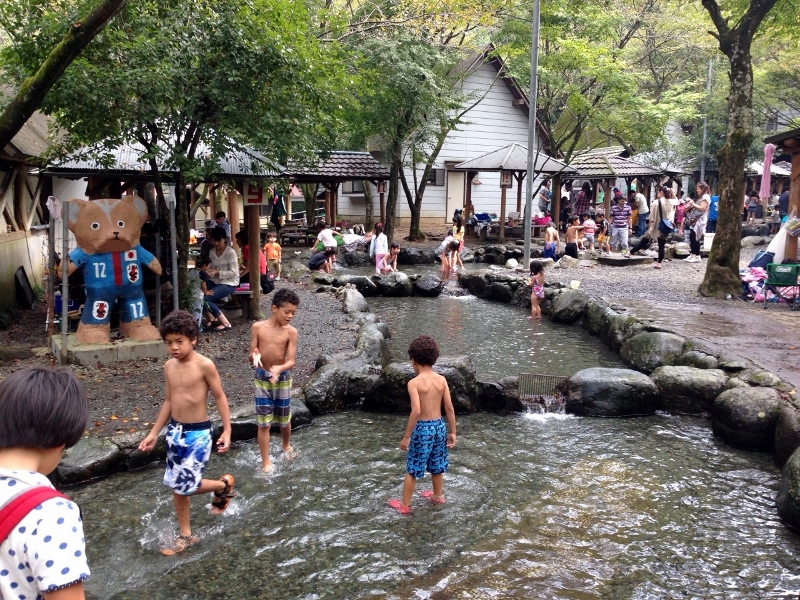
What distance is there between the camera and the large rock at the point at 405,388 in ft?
26.3

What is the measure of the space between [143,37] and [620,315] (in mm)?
8272

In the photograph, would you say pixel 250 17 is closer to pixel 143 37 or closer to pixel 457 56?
pixel 143 37

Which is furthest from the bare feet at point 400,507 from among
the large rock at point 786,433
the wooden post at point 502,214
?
the wooden post at point 502,214

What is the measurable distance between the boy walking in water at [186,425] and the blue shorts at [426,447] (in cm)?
143

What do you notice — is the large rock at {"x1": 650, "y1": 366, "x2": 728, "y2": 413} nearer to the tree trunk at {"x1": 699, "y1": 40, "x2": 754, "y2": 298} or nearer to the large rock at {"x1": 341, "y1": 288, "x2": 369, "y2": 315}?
the tree trunk at {"x1": 699, "y1": 40, "x2": 754, "y2": 298}

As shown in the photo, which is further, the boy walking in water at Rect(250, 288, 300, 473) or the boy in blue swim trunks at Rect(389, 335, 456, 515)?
the boy walking in water at Rect(250, 288, 300, 473)

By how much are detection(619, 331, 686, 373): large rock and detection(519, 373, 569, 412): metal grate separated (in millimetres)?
1551

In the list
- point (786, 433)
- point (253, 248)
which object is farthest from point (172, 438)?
point (253, 248)

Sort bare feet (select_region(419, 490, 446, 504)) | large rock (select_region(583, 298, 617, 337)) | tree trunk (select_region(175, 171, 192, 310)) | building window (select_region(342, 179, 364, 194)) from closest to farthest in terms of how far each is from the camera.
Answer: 1. bare feet (select_region(419, 490, 446, 504))
2. tree trunk (select_region(175, 171, 192, 310))
3. large rock (select_region(583, 298, 617, 337))
4. building window (select_region(342, 179, 364, 194))

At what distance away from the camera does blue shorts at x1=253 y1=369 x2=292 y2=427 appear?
6.04 metres

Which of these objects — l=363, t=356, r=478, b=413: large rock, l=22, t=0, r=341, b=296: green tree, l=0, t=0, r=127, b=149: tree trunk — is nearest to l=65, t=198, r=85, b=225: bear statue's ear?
l=22, t=0, r=341, b=296: green tree

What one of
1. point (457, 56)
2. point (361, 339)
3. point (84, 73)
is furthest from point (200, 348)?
point (457, 56)

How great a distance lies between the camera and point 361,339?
9617 mm

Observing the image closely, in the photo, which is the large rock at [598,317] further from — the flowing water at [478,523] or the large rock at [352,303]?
the large rock at [352,303]
